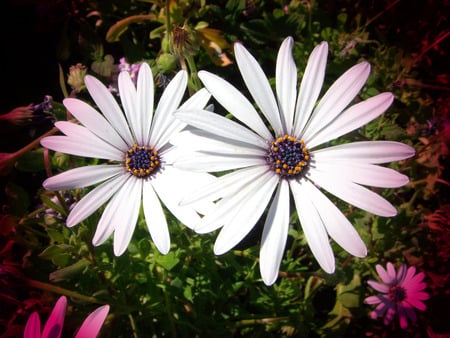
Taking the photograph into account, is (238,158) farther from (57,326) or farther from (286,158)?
(57,326)

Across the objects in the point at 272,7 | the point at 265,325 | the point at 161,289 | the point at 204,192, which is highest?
the point at 272,7

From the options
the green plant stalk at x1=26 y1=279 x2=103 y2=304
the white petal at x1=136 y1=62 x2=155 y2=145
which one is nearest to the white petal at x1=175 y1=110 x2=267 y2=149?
the white petal at x1=136 y1=62 x2=155 y2=145

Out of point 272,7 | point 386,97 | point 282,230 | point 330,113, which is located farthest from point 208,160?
point 272,7

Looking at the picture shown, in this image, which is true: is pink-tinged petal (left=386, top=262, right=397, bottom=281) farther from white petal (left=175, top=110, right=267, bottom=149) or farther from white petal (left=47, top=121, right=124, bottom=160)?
white petal (left=47, top=121, right=124, bottom=160)

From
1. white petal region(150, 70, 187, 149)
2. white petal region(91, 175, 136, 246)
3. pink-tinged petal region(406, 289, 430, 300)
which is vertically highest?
white petal region(150, 70, 187, 149)

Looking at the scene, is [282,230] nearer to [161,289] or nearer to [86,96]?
[161,289]
